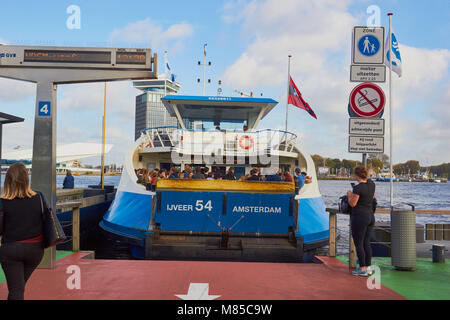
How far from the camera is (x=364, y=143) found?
630 centimetres

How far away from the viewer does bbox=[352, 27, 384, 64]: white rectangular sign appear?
650cm

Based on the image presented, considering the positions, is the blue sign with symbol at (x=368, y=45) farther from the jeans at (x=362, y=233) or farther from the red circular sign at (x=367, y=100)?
the jeans at (x=362, y=233)

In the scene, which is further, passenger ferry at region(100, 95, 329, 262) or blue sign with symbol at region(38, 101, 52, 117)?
A: passenger ferry at region(100, 95, 329, 262)

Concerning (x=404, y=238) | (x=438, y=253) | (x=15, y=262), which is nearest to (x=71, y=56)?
(x=15, y=262)

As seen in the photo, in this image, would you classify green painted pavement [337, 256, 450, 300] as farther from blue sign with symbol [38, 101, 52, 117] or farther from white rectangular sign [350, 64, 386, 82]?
blue sign with symbol [38, 101, 52, 117]

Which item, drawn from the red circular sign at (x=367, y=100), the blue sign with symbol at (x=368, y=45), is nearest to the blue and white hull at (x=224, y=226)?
the red circular sign at (x=367, y=100)

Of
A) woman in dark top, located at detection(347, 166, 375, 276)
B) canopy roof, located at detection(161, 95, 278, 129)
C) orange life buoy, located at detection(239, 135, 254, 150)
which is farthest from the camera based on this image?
canopy roof, located at detection(161, 95, 278, 129)

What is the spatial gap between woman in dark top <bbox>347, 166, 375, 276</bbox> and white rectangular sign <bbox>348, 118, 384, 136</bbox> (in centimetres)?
64

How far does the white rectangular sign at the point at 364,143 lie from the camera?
625cm

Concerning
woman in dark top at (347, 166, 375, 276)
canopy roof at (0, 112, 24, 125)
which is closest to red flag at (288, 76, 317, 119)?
woman in dark top at (347, 166, 375, 276)

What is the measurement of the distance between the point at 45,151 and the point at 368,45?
5.54 meters
